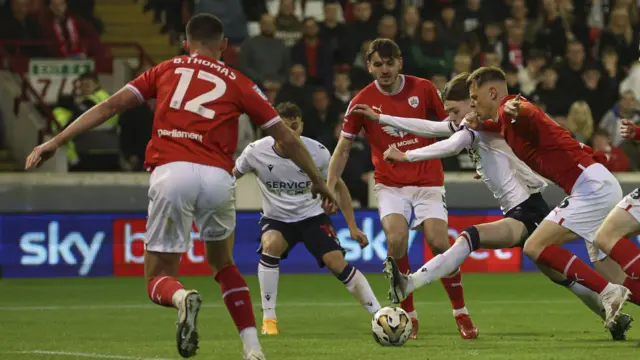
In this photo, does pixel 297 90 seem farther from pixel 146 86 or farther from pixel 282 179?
pixel 146 86

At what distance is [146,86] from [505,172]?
130 inches

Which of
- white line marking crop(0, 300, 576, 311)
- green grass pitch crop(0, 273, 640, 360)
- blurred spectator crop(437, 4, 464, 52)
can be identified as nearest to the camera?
green grass pitch crop(0, 273, 640, 360)

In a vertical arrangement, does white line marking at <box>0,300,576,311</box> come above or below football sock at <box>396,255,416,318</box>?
below

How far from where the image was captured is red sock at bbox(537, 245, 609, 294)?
904 cm

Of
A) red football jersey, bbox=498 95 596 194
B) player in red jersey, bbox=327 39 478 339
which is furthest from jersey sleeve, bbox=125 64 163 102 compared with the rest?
player in red jersey, bbox=327 39 478 339

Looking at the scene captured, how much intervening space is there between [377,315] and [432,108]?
7.18ft

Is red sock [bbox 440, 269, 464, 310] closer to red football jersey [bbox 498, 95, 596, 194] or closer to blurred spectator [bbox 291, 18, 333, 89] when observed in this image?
red football jersey [bbox 498, 95, 596, 194]

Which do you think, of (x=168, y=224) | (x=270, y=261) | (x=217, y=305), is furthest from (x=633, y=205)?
(x=217, y=305)

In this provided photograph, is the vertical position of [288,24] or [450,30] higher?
[450,30]

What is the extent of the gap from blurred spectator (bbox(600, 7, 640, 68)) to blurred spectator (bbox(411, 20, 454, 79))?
2878 millimetres

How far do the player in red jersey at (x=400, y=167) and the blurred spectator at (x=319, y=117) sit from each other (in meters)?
7.08

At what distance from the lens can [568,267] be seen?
907 centimetres

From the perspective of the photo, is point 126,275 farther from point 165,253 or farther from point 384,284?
point 165,253

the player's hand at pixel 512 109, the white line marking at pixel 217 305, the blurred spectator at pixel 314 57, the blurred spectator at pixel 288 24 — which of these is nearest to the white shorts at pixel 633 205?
the player's hand at pixel 512 109
